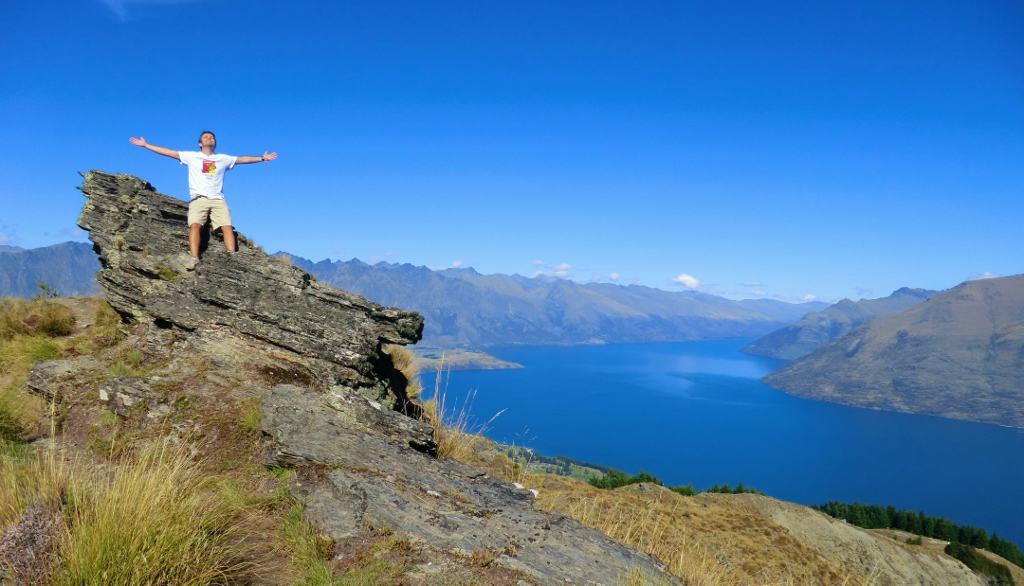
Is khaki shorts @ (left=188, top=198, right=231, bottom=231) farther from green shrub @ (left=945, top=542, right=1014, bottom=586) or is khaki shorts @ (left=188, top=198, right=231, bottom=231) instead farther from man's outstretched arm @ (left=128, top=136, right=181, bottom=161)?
green shrub @ (left=945, top=542, right=1014, bottom=586)

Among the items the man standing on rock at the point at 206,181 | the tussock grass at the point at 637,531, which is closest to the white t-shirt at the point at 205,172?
the man standing on rock at the point at 206,181

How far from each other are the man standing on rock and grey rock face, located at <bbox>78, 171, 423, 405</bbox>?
1.85 ft

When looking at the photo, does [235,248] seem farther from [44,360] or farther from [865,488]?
[865,488]

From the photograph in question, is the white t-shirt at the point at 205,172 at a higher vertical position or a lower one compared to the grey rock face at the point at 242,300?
higher

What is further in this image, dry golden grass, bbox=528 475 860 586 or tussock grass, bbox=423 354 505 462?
dry golden grass, bbox=528 475 860 586

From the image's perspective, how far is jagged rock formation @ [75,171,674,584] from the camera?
6.68 meters

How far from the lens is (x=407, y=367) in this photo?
15430 mm

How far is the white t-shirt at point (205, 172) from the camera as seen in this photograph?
38.7 feet

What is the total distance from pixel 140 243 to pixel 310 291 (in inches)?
182

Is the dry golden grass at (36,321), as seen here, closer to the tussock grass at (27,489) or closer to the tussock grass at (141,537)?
the tussock grass at (27,489)

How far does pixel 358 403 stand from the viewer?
985cm

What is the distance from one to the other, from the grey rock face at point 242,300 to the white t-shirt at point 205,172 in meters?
1.37

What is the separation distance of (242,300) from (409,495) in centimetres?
652

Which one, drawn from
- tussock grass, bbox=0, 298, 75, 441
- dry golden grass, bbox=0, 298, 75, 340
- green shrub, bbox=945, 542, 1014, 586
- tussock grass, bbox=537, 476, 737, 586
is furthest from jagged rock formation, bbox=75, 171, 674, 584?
green shrub, bbox=945, 542, 1014, 586
